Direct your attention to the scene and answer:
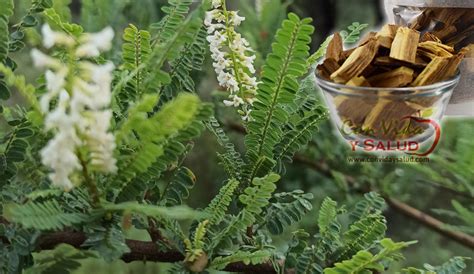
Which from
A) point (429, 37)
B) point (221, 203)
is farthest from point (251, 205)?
point (429, 37)

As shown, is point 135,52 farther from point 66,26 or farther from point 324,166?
point 324,166

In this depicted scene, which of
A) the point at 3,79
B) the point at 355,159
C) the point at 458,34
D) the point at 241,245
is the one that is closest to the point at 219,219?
the point at 241,245

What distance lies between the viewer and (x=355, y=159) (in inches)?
33.0

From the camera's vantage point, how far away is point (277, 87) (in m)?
0.44

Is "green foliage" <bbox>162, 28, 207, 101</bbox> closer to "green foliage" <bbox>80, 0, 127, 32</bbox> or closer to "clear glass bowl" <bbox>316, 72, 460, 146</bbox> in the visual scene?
"clear glass bowl" <bbox>316, 72, 460, 146</bbox>

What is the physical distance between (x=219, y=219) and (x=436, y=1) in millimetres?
275

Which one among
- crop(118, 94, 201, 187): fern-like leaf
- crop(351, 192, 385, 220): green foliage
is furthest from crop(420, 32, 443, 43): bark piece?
crop(118, 94, 201, 187): fern-like leaf

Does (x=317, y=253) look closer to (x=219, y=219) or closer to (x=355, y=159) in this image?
(x=219, y=219)

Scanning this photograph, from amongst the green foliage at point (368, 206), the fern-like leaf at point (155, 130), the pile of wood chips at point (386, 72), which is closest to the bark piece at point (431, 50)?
the pile of wood chips at point (386, 72)

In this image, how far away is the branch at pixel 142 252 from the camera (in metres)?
0.42

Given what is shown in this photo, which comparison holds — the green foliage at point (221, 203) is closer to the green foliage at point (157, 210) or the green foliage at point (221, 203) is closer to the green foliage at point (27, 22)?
the green foliage at point (157, 210)

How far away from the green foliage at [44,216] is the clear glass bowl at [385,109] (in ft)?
0.67

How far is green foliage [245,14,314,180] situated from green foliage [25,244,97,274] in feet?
0.36

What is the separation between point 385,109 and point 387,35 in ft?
0.19
